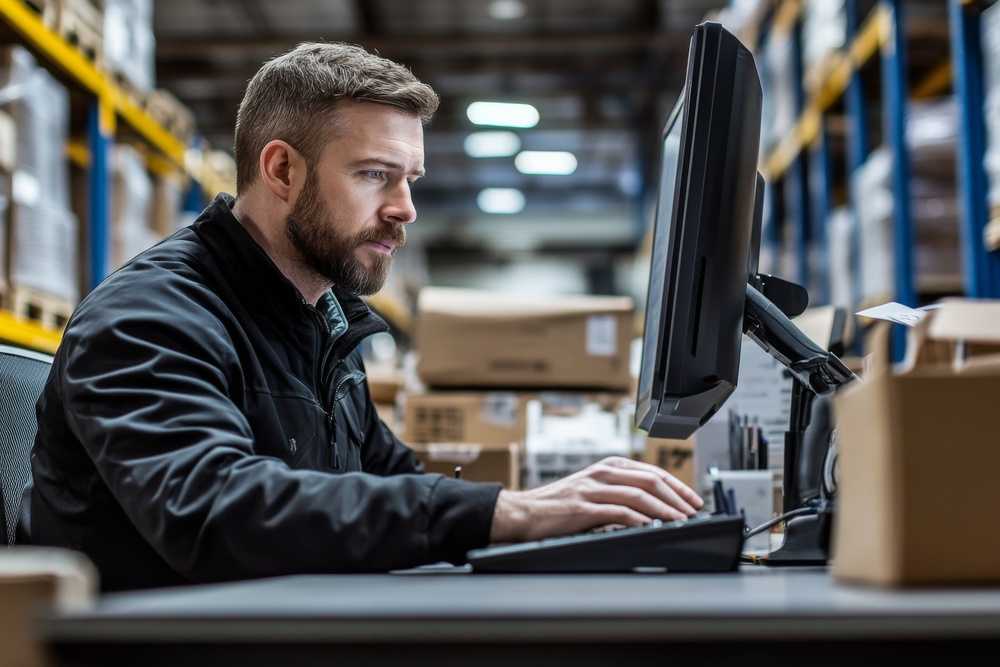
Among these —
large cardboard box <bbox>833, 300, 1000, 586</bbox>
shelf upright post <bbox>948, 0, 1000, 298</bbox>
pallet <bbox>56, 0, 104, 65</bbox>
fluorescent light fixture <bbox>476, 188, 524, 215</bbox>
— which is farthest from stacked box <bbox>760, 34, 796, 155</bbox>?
fluorescent light fixture <bbox>476, 188, 524, 215</bbox>

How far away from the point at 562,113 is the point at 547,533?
11180 millimetres

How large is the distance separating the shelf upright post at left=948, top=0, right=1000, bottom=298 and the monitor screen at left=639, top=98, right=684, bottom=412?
183cm

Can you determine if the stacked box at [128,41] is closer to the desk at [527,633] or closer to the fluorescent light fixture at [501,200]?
the desk at [527,633]

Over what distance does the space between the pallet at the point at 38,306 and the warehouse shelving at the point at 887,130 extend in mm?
2668

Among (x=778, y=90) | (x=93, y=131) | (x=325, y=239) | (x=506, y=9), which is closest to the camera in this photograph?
(x=325, y=239)

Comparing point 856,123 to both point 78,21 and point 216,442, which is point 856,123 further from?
point 216,442

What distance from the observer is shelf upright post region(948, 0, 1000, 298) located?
9.78 feet

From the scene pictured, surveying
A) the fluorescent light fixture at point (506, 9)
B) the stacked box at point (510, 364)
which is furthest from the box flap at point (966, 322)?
the fluorescent light fixture at point (506, 9)

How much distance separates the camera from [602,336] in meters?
3.11

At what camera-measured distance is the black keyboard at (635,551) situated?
1.04 meters

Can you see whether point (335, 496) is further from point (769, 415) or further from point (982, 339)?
point (769, 415)

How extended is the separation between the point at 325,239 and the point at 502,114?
9.88 meters

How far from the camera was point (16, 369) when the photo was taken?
1705 mm

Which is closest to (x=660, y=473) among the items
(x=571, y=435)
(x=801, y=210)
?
(x=571, y=435)
